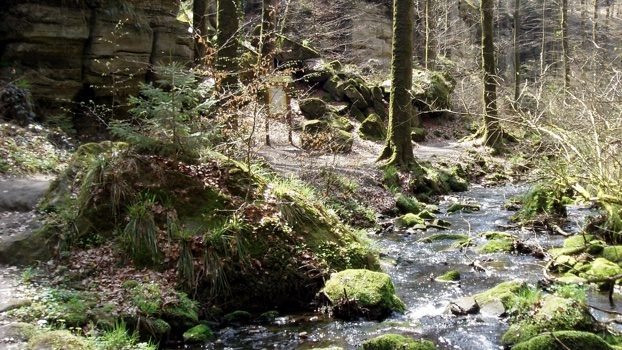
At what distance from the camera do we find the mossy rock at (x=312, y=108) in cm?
1959

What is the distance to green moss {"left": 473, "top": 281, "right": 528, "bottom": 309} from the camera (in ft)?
21.7

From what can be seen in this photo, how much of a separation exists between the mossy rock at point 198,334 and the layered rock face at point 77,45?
7.38 m

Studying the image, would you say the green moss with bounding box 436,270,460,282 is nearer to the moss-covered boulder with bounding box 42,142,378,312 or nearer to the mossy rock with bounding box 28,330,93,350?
the moss-covered boulder with bounding box 42,142,378,312

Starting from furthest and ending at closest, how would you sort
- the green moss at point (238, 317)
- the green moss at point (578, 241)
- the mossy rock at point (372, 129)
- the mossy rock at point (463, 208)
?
1. the mossy rock at point (372, 129)
2. the mossy rock at point (463, 208)
3. the green moss at point (578, 241)
4. the green moss at point (238, 317)

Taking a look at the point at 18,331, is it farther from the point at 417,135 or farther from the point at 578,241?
the point at 417,135

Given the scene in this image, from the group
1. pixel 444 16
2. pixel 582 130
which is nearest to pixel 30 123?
pixel 582 130

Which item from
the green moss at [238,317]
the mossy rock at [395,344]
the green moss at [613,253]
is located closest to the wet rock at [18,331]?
the green moss at [238,317]

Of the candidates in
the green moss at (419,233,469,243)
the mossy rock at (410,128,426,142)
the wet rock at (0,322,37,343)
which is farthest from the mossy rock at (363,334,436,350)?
the mossy rock at (410,128,426,142)

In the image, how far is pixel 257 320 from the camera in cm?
652

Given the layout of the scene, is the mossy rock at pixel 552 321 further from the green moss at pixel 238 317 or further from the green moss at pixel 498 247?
the green moss at pixel 498 247

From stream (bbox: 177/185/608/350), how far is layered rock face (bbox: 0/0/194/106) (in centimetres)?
725

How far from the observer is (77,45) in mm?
13008

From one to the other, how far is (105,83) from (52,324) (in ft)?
30.8

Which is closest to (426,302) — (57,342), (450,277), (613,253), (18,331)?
(450,277)
